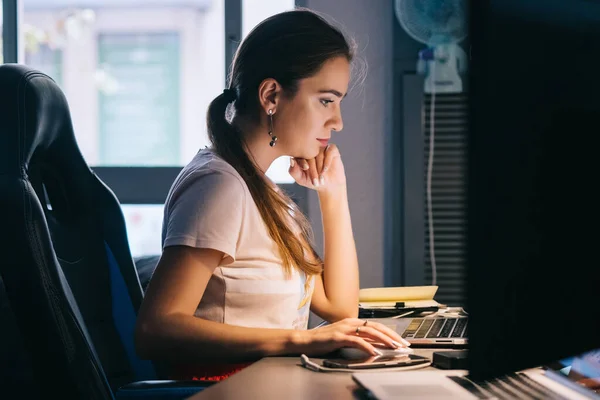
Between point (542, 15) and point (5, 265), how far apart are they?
0.85 m

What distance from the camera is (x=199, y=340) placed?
1.21 metres

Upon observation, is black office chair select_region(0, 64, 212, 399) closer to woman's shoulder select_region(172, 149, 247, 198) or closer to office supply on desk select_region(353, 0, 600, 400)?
woman's shoulder select_region(172, 149, 247, 198)

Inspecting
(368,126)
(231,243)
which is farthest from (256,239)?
(368,126)

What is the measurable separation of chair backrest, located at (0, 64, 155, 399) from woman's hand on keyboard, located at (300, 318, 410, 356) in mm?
332

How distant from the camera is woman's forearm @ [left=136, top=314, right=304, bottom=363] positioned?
1204mm

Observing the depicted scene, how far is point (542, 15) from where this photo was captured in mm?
666

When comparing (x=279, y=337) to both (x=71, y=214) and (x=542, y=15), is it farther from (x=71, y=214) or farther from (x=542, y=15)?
(x=542, y=15)

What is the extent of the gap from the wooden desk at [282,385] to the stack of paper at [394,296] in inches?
30.8

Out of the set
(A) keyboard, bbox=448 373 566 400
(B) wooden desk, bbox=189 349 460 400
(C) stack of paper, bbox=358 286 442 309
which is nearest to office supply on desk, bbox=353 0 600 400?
(A) keyboard, bbox=448 373 566 400

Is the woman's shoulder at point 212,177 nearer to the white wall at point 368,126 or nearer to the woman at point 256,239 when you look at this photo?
the woman at point 256,239

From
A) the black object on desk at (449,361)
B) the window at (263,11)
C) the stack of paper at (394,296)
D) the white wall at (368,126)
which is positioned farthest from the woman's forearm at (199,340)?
the window at (263,11)

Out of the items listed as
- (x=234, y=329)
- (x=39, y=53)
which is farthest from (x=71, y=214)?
(x=39, y=53)

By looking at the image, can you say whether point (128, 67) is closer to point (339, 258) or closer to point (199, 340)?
point (339, 258)

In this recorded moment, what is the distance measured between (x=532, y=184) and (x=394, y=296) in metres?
1.22
